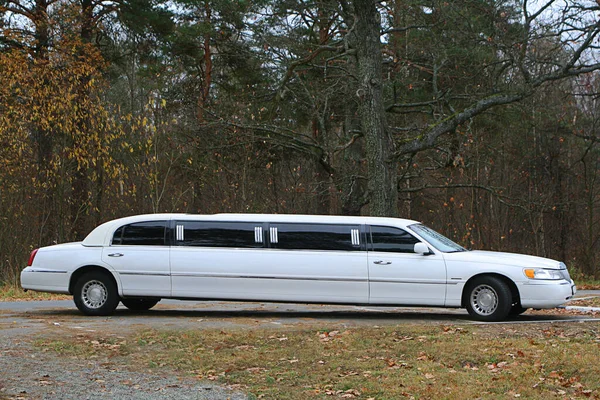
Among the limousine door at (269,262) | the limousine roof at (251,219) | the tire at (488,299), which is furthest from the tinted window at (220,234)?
the tire at (488,299)

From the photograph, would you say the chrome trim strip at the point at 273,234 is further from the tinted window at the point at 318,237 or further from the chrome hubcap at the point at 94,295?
the chrome hubcap at the point at 94,295

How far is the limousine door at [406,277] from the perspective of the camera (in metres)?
12.9

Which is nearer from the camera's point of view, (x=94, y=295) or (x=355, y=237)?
(x=355, y=237)

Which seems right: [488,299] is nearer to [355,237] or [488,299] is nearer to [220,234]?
[355,237]

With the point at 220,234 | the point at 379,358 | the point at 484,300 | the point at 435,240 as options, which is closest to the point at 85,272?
the point at 220,234

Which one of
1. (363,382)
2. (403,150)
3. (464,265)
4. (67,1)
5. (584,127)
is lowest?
(363,382)

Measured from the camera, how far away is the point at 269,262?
1330 centimetres

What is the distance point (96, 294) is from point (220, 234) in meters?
2.25

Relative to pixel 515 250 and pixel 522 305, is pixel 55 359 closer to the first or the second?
pixel 522 305

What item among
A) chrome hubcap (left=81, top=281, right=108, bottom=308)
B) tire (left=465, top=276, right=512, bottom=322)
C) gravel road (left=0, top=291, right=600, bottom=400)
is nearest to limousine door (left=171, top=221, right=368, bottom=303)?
gravel road (left=0, top=291, right=600, bottom=400)

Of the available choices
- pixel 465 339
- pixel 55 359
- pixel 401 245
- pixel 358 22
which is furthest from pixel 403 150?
pixel 55 359

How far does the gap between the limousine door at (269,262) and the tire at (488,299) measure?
1.64 meters

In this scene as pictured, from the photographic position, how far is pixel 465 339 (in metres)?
10.5

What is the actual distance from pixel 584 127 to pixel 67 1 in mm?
19634
